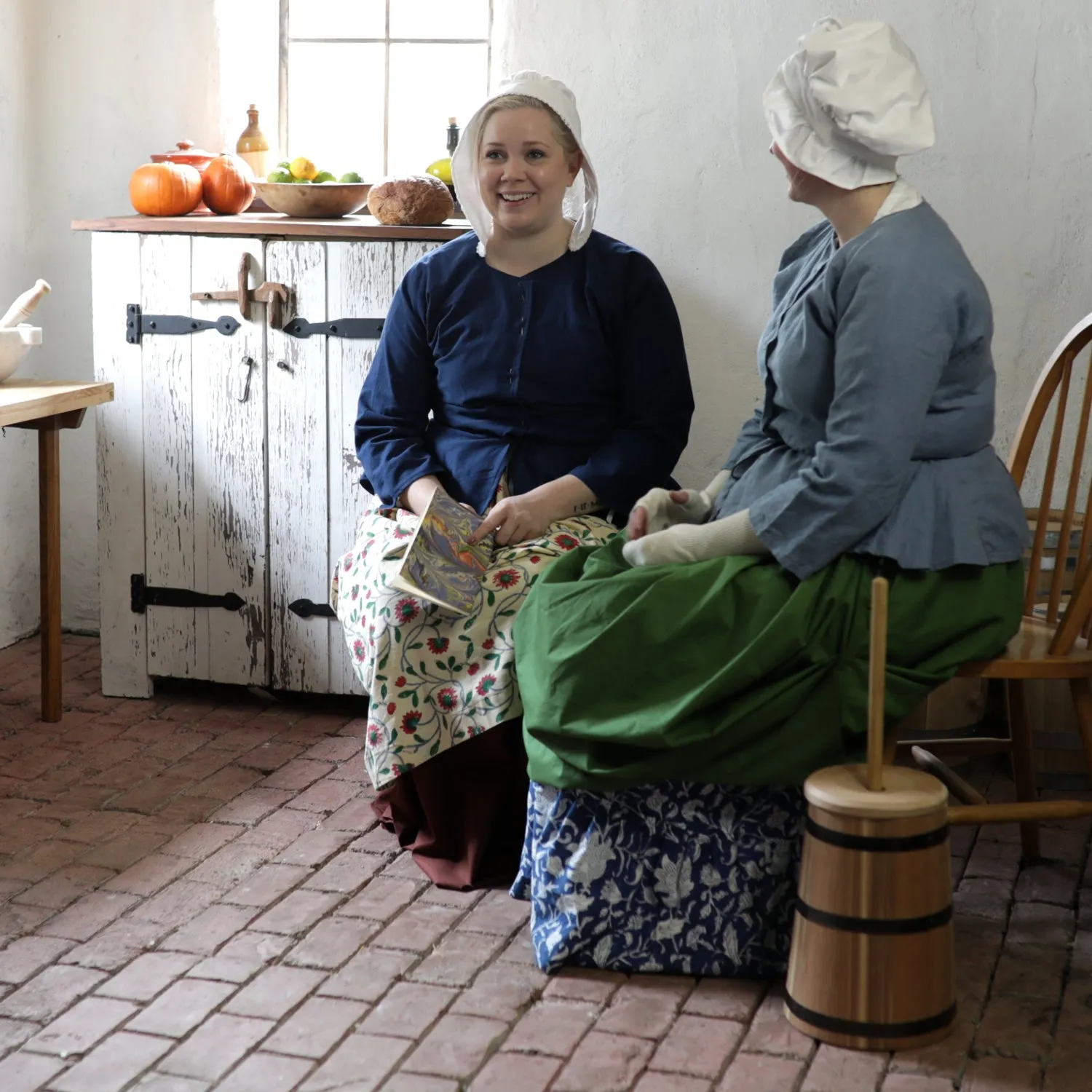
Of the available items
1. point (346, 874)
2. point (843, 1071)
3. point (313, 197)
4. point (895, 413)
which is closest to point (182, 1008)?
point (346, 874)

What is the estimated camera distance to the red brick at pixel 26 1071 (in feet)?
7.05

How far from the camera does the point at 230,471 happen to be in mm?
3789

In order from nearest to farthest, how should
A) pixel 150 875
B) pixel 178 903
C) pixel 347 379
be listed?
pixel 178 903, pixel 150 875, pixel 347 379

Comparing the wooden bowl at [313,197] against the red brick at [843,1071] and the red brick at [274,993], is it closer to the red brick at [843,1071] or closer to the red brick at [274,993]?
the red brick at [274,993]

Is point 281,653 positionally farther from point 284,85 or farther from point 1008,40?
point 1008,40

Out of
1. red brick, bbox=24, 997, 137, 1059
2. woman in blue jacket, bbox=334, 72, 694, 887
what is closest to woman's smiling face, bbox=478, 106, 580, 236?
woman in blue jacket, bbox=334, 72, 694, 887

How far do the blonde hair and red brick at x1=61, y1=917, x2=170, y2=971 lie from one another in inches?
→ 67.3

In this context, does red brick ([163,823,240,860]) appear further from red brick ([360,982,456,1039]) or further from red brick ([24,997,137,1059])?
red brick ([360,982,456,1039])

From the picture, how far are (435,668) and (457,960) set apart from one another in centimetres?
57

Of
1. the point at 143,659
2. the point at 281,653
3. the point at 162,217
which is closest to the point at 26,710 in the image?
the point at 143,659

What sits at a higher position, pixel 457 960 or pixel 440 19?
pixel 440 19

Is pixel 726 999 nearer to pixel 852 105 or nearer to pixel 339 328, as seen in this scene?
pixel 852 105

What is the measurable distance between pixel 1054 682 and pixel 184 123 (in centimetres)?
283

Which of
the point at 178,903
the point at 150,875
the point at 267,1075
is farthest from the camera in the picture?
the point at 150,875
